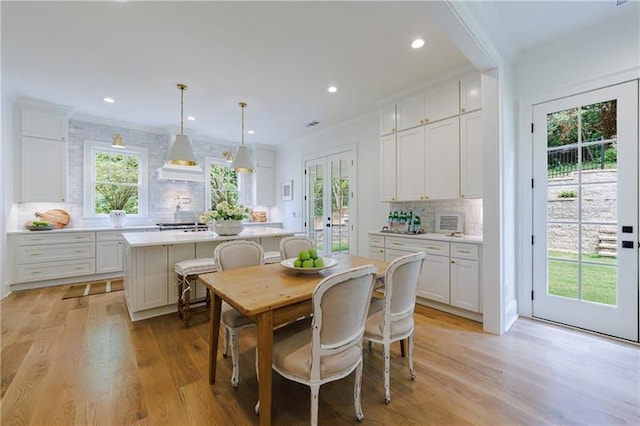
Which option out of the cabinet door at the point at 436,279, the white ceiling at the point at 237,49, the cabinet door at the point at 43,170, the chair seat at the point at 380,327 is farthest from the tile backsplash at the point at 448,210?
the cabinet door at the point at 43,170

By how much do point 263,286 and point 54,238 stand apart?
4542 mm

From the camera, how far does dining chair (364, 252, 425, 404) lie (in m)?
1.72

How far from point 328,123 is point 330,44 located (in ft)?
8.09

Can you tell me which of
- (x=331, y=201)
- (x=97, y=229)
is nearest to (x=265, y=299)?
(x=331, y=201)

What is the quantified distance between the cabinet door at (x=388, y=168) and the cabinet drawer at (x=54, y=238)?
480 centimetres

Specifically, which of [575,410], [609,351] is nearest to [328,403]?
[575,410]

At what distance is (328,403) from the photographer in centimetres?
A: 174

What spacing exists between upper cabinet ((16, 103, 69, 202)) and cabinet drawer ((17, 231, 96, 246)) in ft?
1.90

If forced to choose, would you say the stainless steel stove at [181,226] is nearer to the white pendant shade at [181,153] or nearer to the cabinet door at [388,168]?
the white pendant shade at [181,153]

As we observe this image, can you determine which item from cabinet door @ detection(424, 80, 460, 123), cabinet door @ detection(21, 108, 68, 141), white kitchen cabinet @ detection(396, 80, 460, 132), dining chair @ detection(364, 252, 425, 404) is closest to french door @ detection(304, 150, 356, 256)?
white kitchen cabinet @ detection(396, 80, 460, 132)

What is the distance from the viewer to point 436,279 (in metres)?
3.25

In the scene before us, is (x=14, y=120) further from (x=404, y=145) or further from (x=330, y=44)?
(x=404, y=145)

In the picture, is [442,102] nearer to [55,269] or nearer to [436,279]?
[436,279]

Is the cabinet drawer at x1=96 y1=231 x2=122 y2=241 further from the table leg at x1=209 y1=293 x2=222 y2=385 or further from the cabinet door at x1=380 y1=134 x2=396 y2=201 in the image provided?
the cabinet door at x1=380 y1=134 x2=396 y2=201
